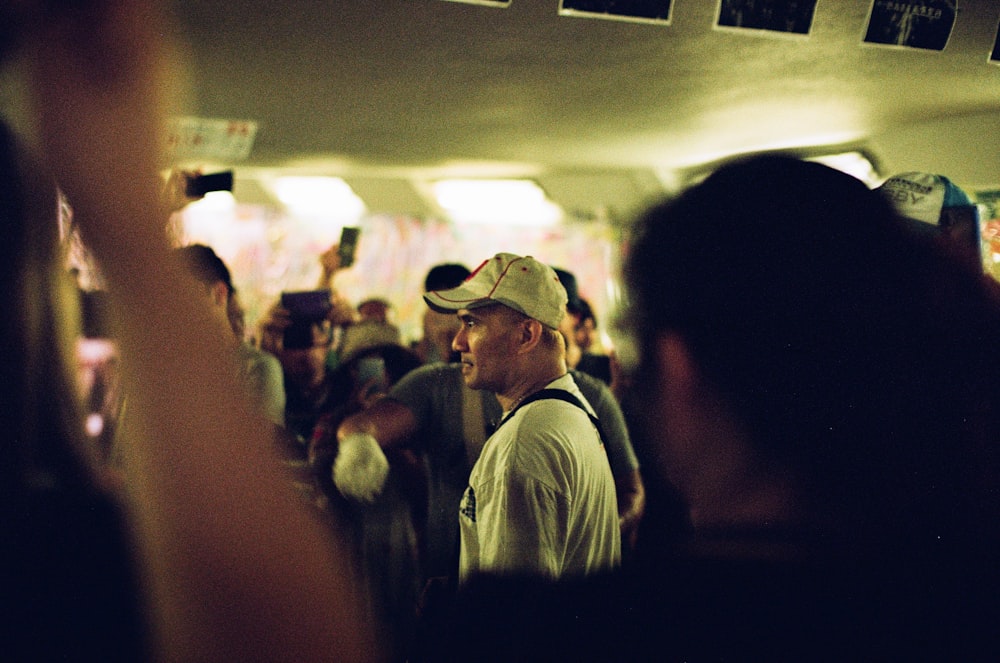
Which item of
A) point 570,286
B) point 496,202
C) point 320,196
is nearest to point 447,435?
point 570,286

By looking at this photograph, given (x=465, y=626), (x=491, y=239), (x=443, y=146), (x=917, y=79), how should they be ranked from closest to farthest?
1. (x=465, y=626)
2. (x=917, y=79)
3. (x=443, y=146)
4. (x=491, y=239)

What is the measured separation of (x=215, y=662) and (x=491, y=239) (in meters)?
8.38

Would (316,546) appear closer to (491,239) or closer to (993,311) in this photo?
(993,311)

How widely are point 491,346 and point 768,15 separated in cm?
107

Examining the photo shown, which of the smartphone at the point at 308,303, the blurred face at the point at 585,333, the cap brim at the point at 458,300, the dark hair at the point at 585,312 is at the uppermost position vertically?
the cap brim at the point at 458,300

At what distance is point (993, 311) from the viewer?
0.88 meters

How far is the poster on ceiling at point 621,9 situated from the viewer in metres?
1.79

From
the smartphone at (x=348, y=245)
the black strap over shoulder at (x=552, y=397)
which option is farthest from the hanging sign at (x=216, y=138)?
the black strap over shoulder at (x=552, y=397)

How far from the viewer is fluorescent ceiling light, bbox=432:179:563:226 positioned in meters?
7.76

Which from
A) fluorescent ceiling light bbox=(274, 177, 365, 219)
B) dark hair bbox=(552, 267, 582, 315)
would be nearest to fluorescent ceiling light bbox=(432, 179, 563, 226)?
fluorescent ceiling light bbox=(274, 177, 365, 219)

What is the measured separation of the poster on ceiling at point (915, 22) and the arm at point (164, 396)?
6.10ft

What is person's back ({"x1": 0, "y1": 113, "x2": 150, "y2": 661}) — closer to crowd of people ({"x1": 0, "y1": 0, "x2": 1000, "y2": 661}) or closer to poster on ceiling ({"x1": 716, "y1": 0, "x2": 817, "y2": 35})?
crowd of people ({"x1": 0, "y1": 0, "x2": 1000, "y2": 661})

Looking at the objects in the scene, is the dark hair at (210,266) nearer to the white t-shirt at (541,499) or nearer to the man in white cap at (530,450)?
the man in white cap at (530,450)

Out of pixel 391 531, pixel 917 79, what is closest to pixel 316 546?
pixel 391 531
